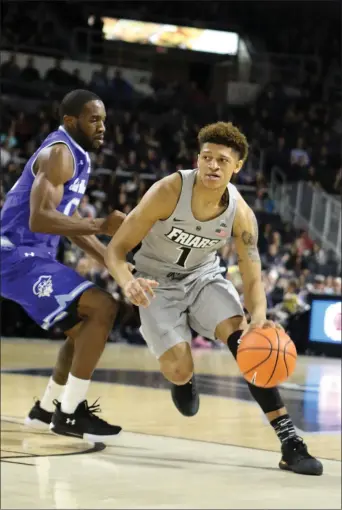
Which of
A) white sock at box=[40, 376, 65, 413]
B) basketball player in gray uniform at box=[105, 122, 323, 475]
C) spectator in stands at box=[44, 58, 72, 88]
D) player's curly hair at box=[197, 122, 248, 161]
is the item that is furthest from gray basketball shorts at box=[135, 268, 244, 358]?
spectator in stands at box=[44, 58, 72, 88]

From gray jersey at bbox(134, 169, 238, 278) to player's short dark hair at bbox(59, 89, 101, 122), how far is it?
26.5 inches

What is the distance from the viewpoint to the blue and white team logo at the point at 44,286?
17.0ft

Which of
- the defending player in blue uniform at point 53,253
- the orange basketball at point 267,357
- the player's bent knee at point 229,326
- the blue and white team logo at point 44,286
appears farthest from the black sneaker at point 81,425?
the orange basketball at point 267,357

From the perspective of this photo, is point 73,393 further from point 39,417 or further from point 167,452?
point 167,452

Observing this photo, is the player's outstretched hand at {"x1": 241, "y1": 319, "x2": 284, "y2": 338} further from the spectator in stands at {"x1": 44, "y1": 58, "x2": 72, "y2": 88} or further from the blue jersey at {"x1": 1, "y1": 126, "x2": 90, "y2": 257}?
the spectator in stands at {"x1": 44, "y1": 58, "x2": 72, "y2": 88}

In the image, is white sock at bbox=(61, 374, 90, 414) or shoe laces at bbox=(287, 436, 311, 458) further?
shoe laces at bbox=(287, 436, 311, 458)

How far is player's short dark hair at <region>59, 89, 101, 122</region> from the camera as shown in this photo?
3809 millimetres

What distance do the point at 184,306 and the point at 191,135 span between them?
46.8 inches

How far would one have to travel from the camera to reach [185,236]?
4426mm

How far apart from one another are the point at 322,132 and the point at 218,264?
21.2m

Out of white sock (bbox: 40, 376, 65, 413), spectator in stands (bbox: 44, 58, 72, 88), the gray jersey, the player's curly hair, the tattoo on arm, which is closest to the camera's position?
the player's curly hair

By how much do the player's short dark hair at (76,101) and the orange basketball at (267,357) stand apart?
1.09 meters

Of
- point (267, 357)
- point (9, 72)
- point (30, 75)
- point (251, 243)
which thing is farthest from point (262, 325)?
point (9, 72)

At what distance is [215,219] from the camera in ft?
14.5
